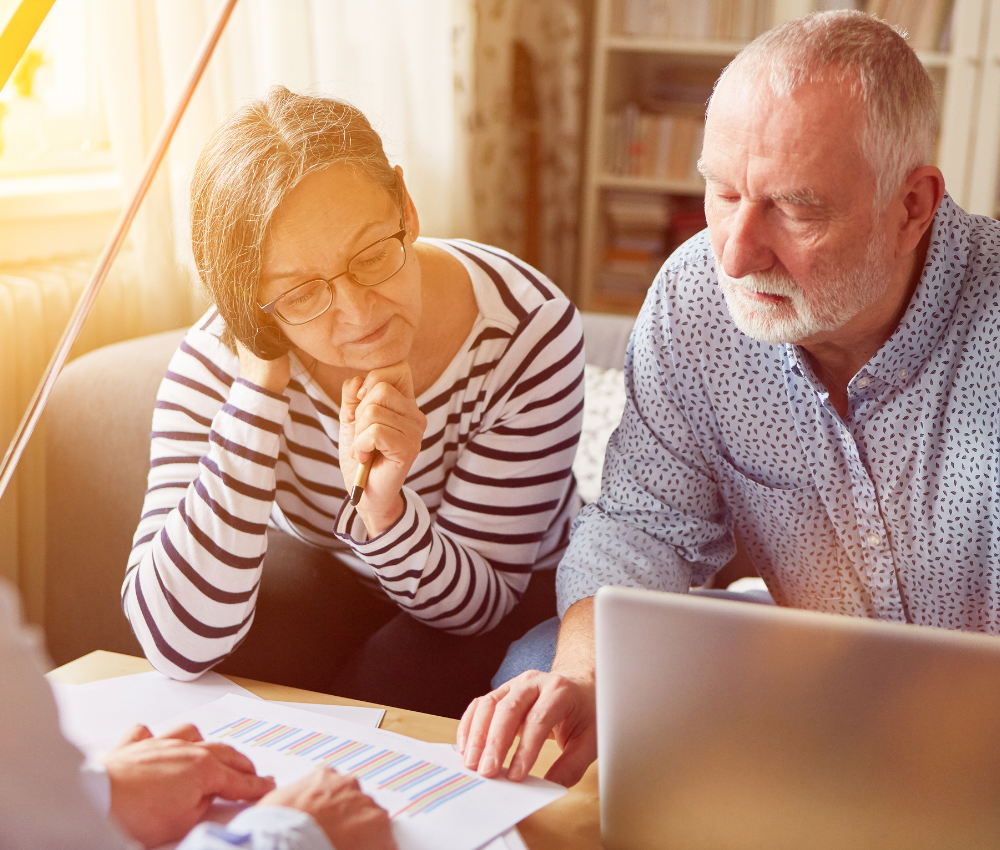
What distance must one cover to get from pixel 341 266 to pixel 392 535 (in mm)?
296

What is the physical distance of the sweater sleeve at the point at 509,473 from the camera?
1205mm

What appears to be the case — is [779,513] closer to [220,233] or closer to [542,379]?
[542,379]

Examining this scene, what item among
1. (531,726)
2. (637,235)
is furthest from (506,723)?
(637,235)

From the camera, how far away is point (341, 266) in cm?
102

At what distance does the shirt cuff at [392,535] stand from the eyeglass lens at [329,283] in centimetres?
21

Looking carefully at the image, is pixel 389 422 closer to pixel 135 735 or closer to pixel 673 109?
pixel 135 735

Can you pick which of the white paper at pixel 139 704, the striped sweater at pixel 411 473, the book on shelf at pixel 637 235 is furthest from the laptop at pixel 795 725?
the book on shelf at pixel 637 235

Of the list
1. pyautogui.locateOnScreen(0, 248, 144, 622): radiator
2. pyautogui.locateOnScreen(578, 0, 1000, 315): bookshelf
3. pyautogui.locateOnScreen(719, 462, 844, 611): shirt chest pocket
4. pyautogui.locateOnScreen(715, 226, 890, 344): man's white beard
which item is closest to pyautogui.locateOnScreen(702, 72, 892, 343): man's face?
pyautogui.locateOnScreen(715, 226, 890, 344): man's white beard

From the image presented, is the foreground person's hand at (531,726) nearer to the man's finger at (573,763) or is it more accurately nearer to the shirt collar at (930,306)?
the man's finger at (573,763)

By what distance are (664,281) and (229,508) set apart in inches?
21.8

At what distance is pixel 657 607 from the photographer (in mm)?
605

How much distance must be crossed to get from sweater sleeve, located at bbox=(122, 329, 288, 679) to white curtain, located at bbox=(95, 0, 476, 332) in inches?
7.4

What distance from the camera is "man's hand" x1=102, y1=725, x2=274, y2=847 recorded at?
2.16 ft

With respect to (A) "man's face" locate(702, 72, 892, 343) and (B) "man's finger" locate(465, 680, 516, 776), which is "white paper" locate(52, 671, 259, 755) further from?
(A) "man's face" locate(702, 72, 892, 343)
